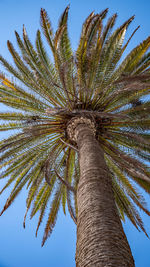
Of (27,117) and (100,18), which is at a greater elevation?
(100,18)

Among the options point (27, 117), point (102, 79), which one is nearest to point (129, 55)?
point (102, 79)

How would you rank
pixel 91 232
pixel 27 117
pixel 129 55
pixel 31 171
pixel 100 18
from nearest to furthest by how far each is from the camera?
pixel 91 232 < pixel 100 18 < pixel 129 55 < pixel 27 117 < pixel 31 171

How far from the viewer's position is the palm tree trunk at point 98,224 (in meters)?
2.34

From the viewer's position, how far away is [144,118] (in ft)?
20.7

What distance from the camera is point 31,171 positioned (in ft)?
25.3

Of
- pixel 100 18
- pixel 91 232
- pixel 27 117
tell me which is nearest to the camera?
pixel 91 232

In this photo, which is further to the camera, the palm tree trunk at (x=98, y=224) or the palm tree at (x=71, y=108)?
the palm tree at (x=71, y=108)

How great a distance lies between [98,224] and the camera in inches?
109

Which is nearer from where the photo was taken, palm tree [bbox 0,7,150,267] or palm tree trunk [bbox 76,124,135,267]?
palm tree trunk [bbox 76,124,135,267]

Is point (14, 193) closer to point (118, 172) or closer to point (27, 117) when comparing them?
point (27, 117)

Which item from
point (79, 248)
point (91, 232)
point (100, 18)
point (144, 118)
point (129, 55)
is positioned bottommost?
point (79, 248)

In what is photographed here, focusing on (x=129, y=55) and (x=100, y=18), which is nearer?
(x=100, y=18)

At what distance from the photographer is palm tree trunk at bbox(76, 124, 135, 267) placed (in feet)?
7.68

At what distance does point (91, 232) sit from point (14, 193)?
529 centimetres
